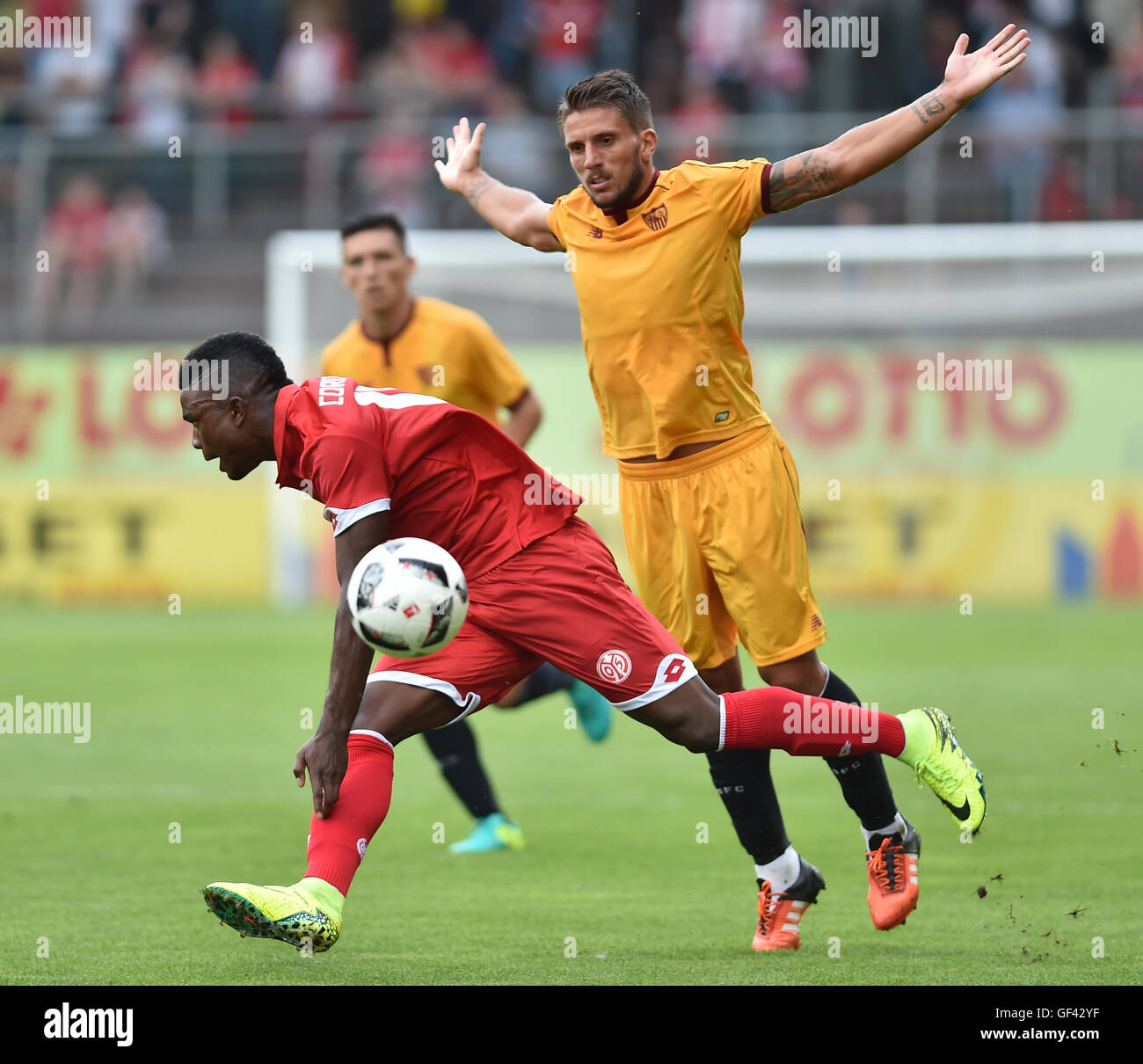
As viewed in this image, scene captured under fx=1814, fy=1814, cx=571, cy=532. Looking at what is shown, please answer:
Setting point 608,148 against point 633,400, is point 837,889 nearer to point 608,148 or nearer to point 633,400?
point 633,400

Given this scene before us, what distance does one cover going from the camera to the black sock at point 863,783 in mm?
5984

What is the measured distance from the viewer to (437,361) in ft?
26.7

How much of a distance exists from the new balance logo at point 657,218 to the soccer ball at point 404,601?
1394mm

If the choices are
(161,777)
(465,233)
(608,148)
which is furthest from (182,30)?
(608,148)

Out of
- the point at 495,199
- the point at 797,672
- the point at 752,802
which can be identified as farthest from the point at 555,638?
the point at 495,199

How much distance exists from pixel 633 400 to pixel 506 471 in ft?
1.79

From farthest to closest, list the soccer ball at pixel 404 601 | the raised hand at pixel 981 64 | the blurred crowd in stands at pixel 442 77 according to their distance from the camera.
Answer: the blurred crowd in stands at pixel 442 77
the raised hand at pixel 981 64
the soccer ball at pixel 404 601

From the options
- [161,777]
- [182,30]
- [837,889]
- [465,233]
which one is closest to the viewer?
[837,889]

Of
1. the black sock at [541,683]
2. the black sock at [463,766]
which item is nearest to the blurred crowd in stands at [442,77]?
the black sock at [541,683]

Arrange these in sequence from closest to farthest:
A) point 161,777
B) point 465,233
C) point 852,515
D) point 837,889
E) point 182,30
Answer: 1. point 837,889
2. point 161,777
3. point 852,515
4. point 465,233
5. point 182,30

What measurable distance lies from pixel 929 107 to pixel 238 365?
2206 mm

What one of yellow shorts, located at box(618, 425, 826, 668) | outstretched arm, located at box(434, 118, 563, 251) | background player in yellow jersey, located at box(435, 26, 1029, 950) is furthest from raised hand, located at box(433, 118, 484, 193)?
yellow shorts, located at box(618, 425, 826, 668)

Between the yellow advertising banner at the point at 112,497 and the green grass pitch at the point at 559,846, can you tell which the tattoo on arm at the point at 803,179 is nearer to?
the green grass pitch at the point at 559,846

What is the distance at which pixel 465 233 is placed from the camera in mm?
19547
